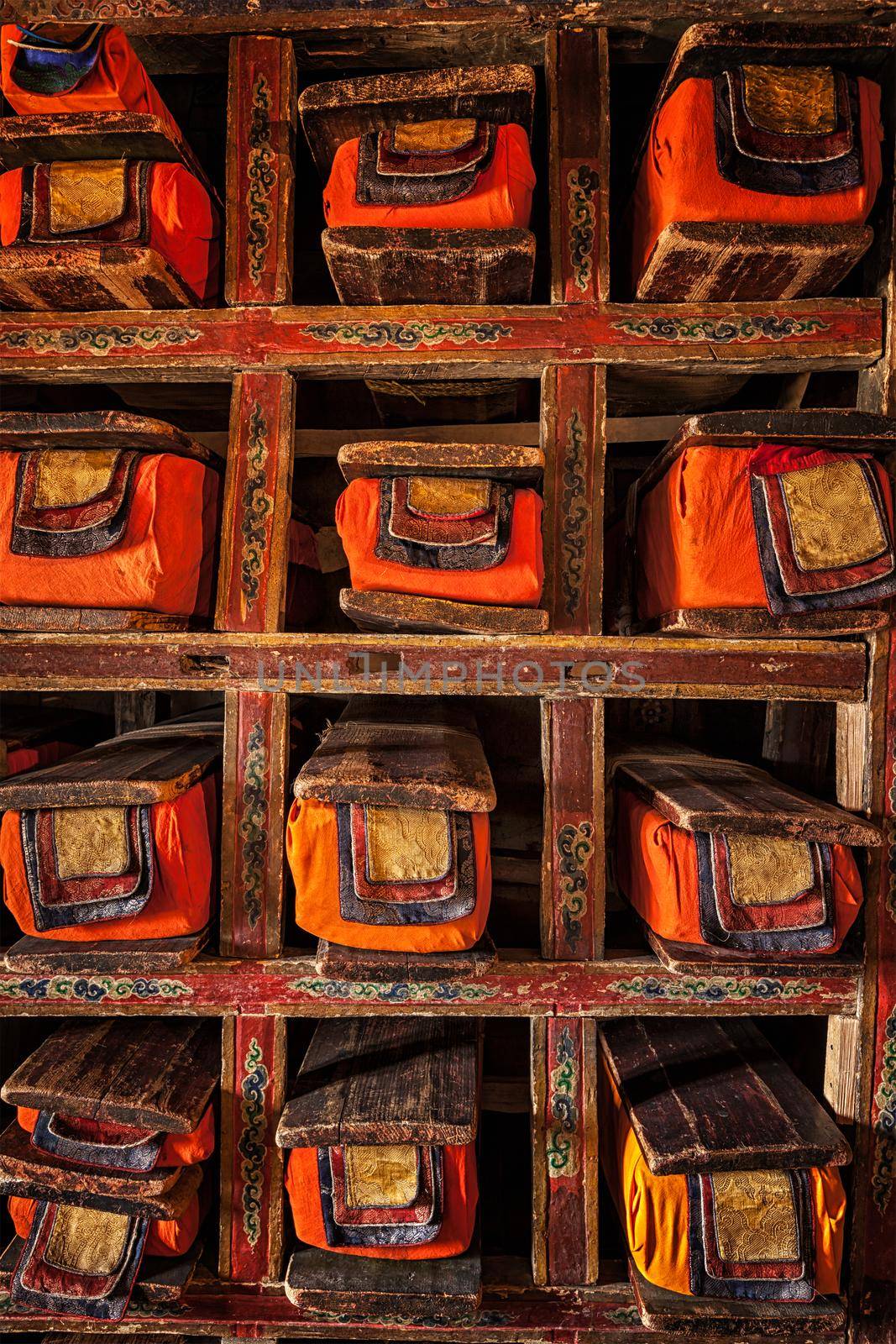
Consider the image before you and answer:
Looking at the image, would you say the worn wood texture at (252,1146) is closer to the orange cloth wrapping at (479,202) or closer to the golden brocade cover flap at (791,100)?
the orange cloth wrapping at (479,202)

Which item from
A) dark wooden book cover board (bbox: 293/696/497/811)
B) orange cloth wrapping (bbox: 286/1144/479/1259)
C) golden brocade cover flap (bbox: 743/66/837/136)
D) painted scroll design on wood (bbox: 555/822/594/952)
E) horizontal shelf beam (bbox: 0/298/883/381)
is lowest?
orange cloth wrapping (bbox: 286/1144/479/1259)

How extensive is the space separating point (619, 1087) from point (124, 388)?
3.31m

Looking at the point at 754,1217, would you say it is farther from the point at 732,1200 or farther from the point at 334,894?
the point at 334,894

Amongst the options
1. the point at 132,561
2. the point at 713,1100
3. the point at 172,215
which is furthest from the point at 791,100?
the point at 713,1100

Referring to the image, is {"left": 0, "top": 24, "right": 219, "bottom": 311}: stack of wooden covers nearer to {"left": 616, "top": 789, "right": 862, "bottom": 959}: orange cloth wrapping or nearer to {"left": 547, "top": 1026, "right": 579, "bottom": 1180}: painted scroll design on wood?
{"left": 616, "top": 789, "right": 862, "bottom": 959}: orange cloth wrapping

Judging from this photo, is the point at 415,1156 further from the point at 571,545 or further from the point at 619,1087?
the point at 571,545

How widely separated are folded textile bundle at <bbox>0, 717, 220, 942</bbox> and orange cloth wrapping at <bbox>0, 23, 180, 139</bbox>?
2.11 metres

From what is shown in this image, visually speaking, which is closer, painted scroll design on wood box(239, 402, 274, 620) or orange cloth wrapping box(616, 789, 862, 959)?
orange cloth wrapping box(616, 789, 862, 959)

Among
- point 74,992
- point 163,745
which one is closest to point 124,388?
point 163,745

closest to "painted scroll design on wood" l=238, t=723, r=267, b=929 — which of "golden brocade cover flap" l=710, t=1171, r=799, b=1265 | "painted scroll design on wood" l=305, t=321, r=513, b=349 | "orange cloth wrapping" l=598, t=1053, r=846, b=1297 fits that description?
"orange cloth wrapping" l=598, t=1053, r=846, b=1297

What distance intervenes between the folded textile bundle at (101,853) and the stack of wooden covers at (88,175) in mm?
1630

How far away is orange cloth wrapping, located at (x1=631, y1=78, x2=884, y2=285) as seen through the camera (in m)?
2.17

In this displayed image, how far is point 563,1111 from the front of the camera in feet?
8.06

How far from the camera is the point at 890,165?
2451mm
